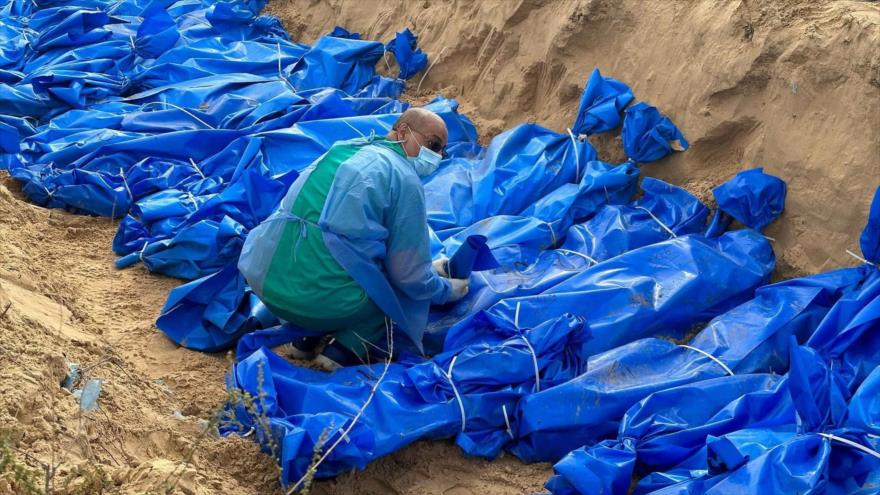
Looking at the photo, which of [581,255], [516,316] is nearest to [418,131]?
[516,316]

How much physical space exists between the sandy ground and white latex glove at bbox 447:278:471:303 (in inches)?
29.1

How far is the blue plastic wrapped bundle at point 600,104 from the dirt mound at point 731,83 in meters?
0.11

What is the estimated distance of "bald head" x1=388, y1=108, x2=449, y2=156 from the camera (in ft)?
13.4

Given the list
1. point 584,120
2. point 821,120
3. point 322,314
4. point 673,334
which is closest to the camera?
point 322,314

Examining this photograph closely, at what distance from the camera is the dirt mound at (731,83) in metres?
4.50

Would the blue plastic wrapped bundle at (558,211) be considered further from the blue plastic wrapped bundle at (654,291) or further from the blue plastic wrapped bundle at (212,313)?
the blue plastic wrapped bundle at (212,313)

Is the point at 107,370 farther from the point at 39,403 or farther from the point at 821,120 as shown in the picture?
the point at 821,120

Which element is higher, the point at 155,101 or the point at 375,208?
the point at 375,208

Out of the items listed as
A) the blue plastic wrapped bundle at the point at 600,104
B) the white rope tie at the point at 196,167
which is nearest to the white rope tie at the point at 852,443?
the blue plastic wrapped bundle at the point at 600,104

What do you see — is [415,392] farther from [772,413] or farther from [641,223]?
[641,223]

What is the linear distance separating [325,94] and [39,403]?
351cm

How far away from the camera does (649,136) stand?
5098 mm

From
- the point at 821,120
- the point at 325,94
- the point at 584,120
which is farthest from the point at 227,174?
the point at 821,120

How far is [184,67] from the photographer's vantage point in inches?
269
